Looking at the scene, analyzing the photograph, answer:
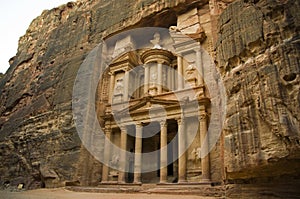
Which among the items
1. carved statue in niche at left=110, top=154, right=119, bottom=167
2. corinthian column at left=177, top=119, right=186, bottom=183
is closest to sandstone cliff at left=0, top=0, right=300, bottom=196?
carved statue in niche at left=110, top=154, right=119, bottom=167

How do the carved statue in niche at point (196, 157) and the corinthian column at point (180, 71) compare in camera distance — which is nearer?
the carved statue in niche at point (196, 157)

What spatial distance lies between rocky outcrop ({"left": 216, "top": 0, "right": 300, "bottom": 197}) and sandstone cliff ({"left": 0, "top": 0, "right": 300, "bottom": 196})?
16 millimetres

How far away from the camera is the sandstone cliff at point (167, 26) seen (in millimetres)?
4148

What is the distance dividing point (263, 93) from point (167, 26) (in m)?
14.0

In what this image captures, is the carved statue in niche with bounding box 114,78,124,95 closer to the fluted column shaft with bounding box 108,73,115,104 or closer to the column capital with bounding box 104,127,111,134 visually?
the fluted column shaft with bounding box 108,73,115,104

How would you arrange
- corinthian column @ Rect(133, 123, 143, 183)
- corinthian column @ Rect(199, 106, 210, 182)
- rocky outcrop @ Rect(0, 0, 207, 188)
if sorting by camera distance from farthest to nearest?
rocky outcrop @ Rect(0, 0, 207, 188) → corinthian column @ Rect(133, 123, 143, 183) → corinthian column @ Rect(199, 106, 210, 182)

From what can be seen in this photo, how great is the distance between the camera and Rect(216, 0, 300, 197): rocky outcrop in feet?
13.0

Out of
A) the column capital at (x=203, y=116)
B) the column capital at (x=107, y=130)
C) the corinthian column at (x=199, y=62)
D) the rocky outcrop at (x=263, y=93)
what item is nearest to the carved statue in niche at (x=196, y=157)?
the column capital at (x=203, y=116)

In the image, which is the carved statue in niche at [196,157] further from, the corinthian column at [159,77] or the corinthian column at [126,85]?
the corinthian column at [126,85]

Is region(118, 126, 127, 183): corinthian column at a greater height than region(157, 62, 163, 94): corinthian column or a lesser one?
lesser

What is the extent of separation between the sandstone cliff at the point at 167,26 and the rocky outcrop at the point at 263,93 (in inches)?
0.6

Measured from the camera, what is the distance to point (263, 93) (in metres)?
4.35

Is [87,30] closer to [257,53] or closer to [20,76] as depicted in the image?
[20,76]

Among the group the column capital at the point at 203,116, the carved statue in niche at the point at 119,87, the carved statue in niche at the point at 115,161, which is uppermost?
the carved statue in niche at the point at 119,87
